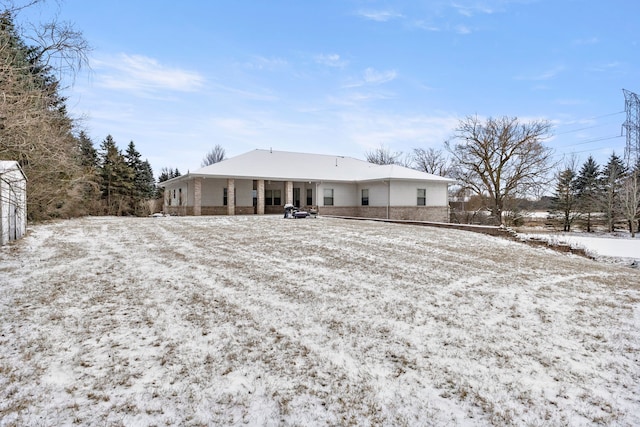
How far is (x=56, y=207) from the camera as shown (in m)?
17.3

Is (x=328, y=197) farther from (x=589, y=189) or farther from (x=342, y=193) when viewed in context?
(x=589, y=189)

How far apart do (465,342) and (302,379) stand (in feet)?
6.05

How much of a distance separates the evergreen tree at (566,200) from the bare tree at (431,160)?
435 inches

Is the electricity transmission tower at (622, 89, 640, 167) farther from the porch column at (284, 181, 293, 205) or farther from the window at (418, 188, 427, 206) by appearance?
the porch column at (284, 181, 293, 205)

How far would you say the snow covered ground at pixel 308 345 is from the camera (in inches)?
92.0

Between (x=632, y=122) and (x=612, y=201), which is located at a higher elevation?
(x=632, y=122)

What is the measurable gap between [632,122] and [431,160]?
58.8 feet

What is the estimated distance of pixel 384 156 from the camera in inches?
1825

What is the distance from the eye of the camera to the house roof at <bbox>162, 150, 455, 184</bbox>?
21.7 metres

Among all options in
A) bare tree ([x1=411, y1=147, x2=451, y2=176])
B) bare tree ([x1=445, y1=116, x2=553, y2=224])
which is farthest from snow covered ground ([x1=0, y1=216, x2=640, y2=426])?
bare tree ([x1=411, y1=147, x2=451, y2=176])

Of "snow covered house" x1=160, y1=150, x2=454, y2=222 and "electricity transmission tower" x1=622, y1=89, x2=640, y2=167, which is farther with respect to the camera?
"electricity transmission tower" x1=622, y1=89, x2=640, y2=167

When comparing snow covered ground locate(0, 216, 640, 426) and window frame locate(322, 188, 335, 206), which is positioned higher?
window frame locate(322, 188, 335, 206)

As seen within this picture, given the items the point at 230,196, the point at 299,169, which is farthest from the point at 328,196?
the point at 230,196

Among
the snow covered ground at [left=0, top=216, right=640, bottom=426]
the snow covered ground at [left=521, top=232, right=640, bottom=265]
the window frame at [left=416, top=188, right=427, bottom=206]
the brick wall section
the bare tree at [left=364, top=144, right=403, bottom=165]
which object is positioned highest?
the bare tree at [left=364, top=144, right=403, bottom=165]
